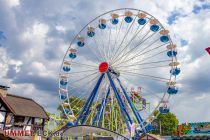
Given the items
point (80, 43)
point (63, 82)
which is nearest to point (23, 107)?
point (63, 82)

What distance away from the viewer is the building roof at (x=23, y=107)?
113 ft

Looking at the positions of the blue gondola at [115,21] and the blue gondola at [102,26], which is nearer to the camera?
the blue gondola at [115,21]

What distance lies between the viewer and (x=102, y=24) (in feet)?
127

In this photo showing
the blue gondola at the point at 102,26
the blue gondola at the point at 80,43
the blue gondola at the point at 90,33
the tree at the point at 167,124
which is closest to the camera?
the blue gondola at the point at 102,26

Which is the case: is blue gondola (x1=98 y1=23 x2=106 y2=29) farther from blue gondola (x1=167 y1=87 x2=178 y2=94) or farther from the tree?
the tree

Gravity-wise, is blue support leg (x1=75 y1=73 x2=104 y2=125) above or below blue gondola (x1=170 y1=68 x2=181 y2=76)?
below

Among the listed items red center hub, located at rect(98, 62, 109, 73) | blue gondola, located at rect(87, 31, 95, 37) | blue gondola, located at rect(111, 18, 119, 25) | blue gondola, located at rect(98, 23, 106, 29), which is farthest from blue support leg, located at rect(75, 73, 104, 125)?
blue gondola, located at rect(111, 18, 119, 25)

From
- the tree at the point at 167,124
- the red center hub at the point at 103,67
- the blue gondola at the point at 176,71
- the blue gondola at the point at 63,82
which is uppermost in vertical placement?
the red center hub at the point at 103,67

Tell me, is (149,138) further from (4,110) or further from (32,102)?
(32,102)

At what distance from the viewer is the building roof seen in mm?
34297

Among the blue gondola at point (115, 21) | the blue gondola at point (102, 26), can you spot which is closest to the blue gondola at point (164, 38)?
the blue gondola at point (115, 21)

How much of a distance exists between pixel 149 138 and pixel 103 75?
53.1ft

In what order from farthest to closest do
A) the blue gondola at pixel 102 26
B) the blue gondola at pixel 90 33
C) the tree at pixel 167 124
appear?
the tree at pixel 167 124
the blue gondola at pixel 90 33
the blue gondola at pixel 102 26

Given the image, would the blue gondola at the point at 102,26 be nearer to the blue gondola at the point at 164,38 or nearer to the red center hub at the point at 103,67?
the red center hub at the point at 103,67
